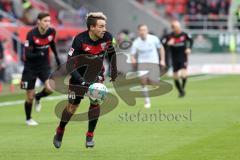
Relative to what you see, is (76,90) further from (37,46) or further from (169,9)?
(169,9)

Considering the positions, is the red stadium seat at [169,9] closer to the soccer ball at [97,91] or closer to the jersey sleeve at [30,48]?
the jersey sleeve at [30,48]

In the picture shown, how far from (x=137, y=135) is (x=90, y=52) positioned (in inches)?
106

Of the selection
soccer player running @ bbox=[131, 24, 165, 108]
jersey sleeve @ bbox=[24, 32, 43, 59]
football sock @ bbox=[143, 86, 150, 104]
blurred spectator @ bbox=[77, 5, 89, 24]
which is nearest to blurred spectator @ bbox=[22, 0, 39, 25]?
blurred spectator @ bbox=[77, 5, 89, 24]

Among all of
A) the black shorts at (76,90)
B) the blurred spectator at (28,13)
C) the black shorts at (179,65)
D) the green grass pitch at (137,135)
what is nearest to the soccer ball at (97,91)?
the black shorts at (76,90)

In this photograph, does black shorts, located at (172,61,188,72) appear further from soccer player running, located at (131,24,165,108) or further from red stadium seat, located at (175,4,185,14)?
red stadium seat, located at (175,4,185,14)

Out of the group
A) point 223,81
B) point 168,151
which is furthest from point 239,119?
point 223,81

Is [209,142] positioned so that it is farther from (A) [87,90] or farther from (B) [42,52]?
(B) [42,52]

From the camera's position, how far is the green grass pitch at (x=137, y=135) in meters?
12.4

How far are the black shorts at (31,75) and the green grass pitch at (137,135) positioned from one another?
891mm

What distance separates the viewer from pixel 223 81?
3381cm

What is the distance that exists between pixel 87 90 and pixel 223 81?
21.7m

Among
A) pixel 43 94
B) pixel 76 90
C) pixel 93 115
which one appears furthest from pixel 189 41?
pixel 76 90

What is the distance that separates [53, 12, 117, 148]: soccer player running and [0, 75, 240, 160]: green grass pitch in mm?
551

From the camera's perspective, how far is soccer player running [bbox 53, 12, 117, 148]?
12656 mm
